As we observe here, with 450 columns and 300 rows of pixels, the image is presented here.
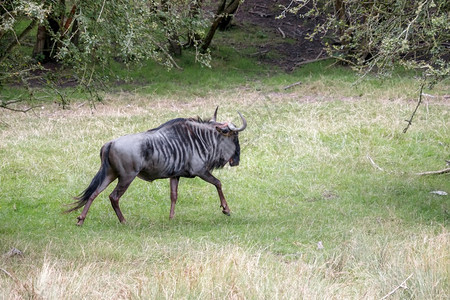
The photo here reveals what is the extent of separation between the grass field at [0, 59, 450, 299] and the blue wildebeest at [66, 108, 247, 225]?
0.57 metres

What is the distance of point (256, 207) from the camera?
11.0 metres

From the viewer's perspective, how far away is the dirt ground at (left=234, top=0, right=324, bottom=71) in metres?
26.8

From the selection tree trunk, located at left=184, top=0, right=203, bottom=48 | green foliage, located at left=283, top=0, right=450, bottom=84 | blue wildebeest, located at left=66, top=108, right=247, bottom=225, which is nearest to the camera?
green foliage, located at left=283, top=0, right=450, bottom=84

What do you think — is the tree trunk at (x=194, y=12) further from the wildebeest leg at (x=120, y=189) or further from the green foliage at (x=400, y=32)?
the wildebeest leg at (x=120, y=189)

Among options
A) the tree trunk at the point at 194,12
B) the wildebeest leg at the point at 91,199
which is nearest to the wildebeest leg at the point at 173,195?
the wildebeest leg at the point at 91,199

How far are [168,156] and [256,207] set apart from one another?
6.60ft

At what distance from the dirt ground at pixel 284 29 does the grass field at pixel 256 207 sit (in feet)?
20.2

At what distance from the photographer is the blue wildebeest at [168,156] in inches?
381

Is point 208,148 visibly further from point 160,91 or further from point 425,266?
point 160,91

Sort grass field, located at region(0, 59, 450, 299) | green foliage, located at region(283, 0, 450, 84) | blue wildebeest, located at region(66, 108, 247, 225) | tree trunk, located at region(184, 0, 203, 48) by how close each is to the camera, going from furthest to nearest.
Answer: blue wildebeest, located at region(66, 108, 247, 225) → tree trunk, located at region(184, 0, 203, 48) → green foliage, located at region(283, 0, 450, 84) → grass field, located at region(0, 59, 450, 299)

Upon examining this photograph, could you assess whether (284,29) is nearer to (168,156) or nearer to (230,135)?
(230,135)

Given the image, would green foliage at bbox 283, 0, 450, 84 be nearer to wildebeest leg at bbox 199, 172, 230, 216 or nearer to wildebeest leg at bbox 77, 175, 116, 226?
wildebeest leg at bbox 199, 172, 230, 216

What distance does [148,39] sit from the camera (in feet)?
30.2

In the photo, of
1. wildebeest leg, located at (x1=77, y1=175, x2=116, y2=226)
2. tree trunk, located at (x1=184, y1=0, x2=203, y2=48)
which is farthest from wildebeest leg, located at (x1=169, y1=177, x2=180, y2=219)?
tree trunk, located at (x1=184, y1=0, x2=203, y2=48)
